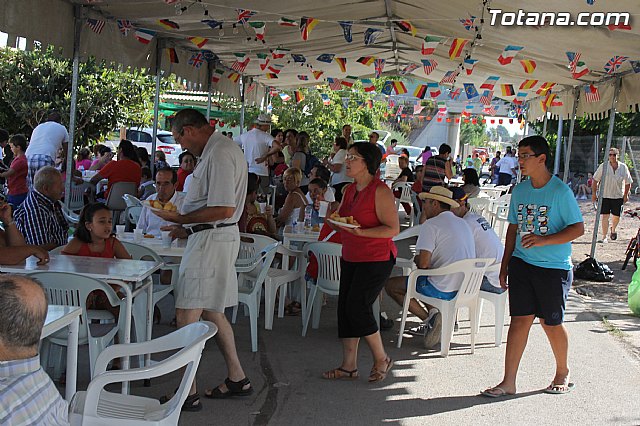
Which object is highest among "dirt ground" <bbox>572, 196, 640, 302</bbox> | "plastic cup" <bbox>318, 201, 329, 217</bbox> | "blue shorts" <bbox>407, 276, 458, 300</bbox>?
"plastic cup" <bbox>318, 201, 329, 217</bbox>

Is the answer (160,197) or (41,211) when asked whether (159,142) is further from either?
(41,211)

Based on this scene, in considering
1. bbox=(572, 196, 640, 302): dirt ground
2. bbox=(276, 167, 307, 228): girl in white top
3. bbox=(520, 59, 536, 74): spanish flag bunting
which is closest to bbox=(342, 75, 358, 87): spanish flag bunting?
bbox=(572, 196, 640, 302): dirt ground

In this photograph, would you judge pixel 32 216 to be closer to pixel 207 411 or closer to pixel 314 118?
pixel 207 411

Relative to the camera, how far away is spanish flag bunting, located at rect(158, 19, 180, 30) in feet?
30.1

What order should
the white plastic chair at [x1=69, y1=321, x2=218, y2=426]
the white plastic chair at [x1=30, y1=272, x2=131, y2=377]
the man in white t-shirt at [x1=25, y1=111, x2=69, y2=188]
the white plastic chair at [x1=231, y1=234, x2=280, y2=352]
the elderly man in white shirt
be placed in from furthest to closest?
the man in white t-shirt at [x1=25, y1=111, x2=69, y2=188] → the elderly man in white shirt → the white plastic chair at [x1=231, y1=234, x2=280, y2=352] → the white plastic chair at [x1=30, y1=272, x2=131, y2=377] → the white plastic chair at [x1=69, y1=321, x2=218, y2=426]

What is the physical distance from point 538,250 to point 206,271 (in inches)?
84.4

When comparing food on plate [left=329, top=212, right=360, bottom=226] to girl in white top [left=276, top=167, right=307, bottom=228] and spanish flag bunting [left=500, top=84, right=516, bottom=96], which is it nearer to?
girl in white top [left=276, top=167, right=307, bottom=228]

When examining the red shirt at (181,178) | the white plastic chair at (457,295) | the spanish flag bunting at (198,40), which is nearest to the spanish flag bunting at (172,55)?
the spanish flag bunting at (198,40)

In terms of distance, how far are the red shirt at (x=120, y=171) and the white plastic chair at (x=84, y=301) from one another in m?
5.66

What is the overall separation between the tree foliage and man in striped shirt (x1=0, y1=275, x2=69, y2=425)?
18962 mm

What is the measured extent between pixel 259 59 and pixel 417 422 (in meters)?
10.1

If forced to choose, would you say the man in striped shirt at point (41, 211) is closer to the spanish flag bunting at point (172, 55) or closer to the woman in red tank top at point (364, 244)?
the woman in red tank top at point (364, 244)

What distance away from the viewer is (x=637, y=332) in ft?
25.1

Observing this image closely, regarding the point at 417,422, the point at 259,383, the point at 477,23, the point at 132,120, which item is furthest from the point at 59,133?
the point at 132,120
